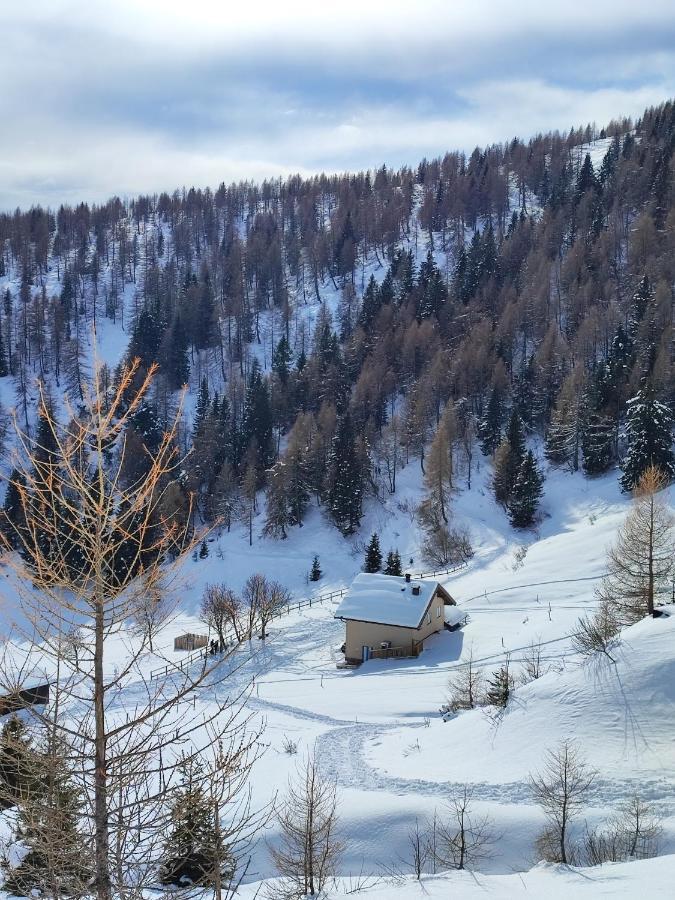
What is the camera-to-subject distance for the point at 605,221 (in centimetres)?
9575

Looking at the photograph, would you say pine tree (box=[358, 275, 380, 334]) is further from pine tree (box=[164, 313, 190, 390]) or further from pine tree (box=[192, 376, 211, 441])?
pine tree (box=[164, 313, 190, 390])

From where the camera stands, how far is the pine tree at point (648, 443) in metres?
50.4

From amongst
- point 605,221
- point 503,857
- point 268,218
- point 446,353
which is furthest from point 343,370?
point 268,218

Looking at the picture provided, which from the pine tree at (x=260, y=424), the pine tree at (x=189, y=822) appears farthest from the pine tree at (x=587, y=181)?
the pine tree at (x=189, y=822)

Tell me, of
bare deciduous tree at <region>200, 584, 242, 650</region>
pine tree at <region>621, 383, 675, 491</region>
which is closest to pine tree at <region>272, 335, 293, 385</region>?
bare deciduous tree at <region>200, 584, 242, 650</region>

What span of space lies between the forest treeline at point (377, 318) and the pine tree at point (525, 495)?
259 millimetres

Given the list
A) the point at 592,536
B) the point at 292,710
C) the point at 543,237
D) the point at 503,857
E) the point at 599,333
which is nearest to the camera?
the point at 503,857

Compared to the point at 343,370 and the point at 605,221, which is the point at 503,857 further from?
the point at 605,221

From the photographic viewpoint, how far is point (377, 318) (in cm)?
8731

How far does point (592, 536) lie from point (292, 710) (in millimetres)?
25360

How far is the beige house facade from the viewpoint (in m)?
37.1

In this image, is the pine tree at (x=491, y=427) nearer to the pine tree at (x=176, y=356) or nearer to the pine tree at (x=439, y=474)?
the pine tree at (x=439, y=474)

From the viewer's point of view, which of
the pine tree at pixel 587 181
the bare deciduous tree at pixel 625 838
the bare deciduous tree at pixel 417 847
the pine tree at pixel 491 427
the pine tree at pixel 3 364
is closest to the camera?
the bare deciduous tree at pixel 625 838

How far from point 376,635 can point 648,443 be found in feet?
91.9
